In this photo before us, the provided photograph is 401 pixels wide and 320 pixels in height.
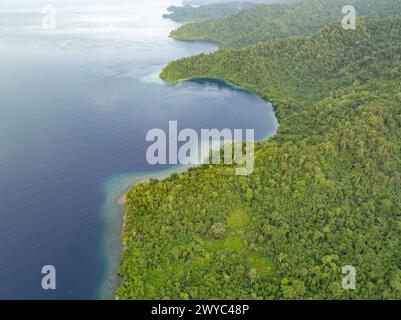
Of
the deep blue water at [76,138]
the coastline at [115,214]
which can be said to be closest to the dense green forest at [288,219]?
the coastline at [115,214]

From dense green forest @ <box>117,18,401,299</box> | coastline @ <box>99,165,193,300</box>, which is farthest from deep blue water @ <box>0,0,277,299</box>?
dense green forest @ <box>117,18,401,299</box>

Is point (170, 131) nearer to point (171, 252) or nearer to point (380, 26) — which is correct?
point (171, 252)

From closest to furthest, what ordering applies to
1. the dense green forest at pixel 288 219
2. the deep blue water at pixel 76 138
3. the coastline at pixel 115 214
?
1. the dense green forest at pixel 288 219
2. the coastline at pixel 115 214
3. the deep blue water at pixel 76 138

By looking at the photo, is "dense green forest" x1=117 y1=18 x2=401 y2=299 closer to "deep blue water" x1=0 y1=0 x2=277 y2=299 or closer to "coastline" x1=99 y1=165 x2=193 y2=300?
"coastline" x1=99 y1=165 x2=193 y2=300

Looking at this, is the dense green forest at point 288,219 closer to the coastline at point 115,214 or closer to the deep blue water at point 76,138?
the coastline at point 115,214

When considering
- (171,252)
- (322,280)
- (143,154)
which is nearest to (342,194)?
(322,280)
